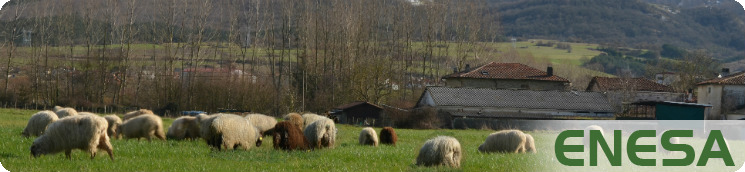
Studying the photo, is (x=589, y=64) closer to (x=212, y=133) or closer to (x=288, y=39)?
(x=288, y=39)

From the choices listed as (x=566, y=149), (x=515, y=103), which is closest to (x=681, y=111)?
(x=515, y=103)

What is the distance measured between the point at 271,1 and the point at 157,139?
57936 millimetres

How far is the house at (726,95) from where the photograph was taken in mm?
53584

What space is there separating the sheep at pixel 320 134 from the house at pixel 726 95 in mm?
37850

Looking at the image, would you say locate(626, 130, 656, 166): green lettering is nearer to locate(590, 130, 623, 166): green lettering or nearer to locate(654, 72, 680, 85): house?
locate(590, 130, 623, 166): green lettering

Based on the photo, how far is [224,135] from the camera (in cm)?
1983

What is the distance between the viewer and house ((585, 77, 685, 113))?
80875 millimetres

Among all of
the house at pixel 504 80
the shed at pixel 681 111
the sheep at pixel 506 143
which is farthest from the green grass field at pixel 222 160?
the house at pixel 504 80

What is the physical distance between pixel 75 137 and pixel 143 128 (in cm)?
657

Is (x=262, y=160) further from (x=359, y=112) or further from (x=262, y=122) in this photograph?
(x=359, y=112)

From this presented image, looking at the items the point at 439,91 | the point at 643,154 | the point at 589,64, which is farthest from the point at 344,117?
the point at 589,64

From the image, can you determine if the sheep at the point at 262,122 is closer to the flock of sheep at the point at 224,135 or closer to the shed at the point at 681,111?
the flock of sheep at the point at 224,135

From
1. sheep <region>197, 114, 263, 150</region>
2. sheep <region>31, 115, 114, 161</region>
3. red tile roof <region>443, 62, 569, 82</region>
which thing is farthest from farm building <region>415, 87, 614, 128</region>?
sheep <region>31, 115, 114, 161</region>

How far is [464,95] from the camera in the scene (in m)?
65.0
